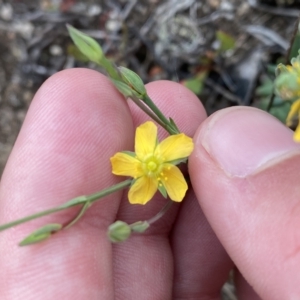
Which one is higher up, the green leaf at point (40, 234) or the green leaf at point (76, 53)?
the green leaf at point (40, 234)

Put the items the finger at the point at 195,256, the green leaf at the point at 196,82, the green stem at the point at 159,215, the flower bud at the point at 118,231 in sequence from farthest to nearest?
the green leaf at the point at 196,82
the finger at the point at 195,256
the green stem at the point at 159,215
the flower bud at the point at 118,231

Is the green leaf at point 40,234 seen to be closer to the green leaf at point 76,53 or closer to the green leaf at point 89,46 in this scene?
the green leaf at point 89,46

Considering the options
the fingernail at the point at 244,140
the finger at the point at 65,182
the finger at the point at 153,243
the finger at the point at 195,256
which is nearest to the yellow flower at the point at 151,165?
the fingernail at the point at 244,140

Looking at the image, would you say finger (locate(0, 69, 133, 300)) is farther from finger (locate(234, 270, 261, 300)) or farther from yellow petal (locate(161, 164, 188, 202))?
finger (locate(234, 270, 261, 300))

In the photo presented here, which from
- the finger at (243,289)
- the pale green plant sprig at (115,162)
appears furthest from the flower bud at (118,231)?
the finger at (243,289)

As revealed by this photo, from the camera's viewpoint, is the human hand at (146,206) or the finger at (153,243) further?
the finger at (153,243)

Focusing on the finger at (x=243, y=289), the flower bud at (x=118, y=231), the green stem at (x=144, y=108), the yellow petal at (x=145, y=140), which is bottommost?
the finger at (x=243, y=289)

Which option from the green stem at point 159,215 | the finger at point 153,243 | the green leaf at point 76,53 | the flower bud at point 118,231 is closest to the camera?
the flower bud at point 118,231
